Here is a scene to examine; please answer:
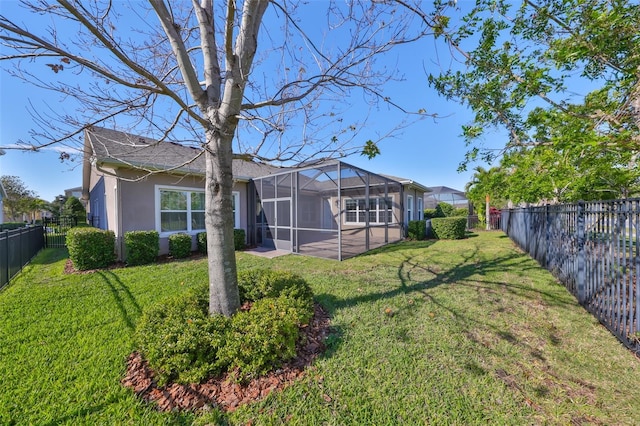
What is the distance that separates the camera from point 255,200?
11016 mm

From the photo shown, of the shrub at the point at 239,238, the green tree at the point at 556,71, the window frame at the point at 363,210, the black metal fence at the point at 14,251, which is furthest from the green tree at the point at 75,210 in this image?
the green tree at the point at 556,71

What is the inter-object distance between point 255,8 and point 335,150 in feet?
6.92

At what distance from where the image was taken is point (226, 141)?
325 cm

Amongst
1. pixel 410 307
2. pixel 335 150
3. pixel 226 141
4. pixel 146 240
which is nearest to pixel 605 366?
pixel 410 307

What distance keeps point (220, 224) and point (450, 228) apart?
12.5 m

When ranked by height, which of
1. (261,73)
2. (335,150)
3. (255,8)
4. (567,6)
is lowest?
(335,150)

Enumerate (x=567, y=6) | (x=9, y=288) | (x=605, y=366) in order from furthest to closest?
(x=9, y=288), (x=567, y=6), (x=605, y=366)

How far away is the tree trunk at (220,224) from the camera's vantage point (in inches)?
125

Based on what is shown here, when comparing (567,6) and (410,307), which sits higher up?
(567,6)

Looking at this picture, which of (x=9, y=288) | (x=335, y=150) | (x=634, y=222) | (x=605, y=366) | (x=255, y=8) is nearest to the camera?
(x=605, y=366)

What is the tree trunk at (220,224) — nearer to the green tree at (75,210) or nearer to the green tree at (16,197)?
the green tree at (75,210)

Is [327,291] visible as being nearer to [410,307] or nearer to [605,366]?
[410,307]

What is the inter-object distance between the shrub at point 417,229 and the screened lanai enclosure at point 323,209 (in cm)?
53

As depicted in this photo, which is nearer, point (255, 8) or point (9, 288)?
point (255, 8)
